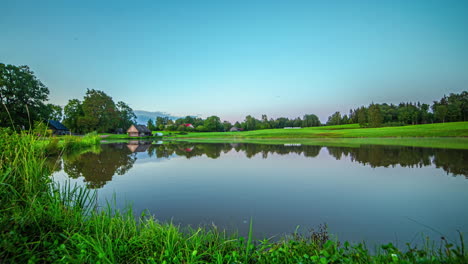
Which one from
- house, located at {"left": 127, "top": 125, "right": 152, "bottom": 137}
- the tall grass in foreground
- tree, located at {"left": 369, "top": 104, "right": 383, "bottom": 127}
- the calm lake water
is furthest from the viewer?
tree, located at {"left": 369, "top": 104, "right": 383, "bottom": 127}

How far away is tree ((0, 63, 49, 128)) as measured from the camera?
25797 mm

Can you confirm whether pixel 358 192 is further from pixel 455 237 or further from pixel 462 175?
pixel 462 175

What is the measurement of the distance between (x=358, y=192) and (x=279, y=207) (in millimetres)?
3016

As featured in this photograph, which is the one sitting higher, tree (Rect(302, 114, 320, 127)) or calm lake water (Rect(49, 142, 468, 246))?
tree (Rect(302, 114, 320, 127))

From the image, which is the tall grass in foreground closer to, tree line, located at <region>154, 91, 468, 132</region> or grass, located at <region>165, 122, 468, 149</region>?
grass, located at <region>165, 122, 468, 149</region>

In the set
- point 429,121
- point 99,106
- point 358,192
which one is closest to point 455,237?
point 358,192

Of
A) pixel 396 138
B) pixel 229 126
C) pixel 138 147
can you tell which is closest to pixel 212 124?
pixel 229 126

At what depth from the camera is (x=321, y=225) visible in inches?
152

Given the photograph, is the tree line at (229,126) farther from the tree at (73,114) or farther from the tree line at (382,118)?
the tree at (73,114)

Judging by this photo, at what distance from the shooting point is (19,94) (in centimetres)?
2711

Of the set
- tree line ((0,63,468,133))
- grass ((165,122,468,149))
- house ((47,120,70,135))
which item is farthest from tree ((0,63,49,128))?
grass ((165,122,468,149))

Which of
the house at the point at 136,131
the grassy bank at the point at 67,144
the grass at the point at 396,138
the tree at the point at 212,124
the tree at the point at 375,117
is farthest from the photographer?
the tree at the point at 212,124

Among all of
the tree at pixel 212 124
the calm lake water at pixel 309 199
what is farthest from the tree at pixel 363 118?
the calm lake water at pixel 309 199

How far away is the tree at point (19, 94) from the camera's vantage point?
25797 mm
